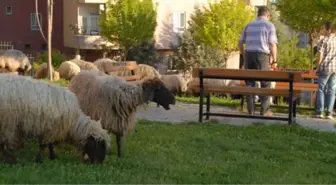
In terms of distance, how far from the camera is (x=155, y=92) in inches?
372

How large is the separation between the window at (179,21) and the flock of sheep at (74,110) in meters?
26.0

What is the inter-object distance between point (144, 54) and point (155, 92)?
21080mm

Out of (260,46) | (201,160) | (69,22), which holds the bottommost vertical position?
(201,160)

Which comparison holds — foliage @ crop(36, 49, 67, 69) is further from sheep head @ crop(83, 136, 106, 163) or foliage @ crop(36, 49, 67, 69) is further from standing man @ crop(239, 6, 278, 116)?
sheep head @ crop(83, 136, 106, 163)

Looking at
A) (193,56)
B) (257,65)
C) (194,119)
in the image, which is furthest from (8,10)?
(257,65)

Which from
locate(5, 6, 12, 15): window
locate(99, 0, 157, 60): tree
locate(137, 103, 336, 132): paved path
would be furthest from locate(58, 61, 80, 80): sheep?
locate(5, 6, 12, 15): window

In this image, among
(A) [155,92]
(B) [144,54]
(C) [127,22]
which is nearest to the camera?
(A) [155,92]

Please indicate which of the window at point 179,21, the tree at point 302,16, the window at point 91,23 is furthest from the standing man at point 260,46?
the window at point 179,21

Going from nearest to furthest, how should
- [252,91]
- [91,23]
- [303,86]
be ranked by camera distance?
1. [252,91]
2. [303,86]
3. [91,23]

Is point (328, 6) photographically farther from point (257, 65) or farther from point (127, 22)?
point (257, 65)

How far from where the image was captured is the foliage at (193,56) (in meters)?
30.7

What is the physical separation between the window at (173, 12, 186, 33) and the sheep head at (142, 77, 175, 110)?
26.0 metres

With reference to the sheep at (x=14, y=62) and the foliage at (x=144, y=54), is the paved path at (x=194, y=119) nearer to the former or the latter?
the sheep at (x=14, y=62)

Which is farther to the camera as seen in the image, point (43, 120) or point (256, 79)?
point (256, 79)
